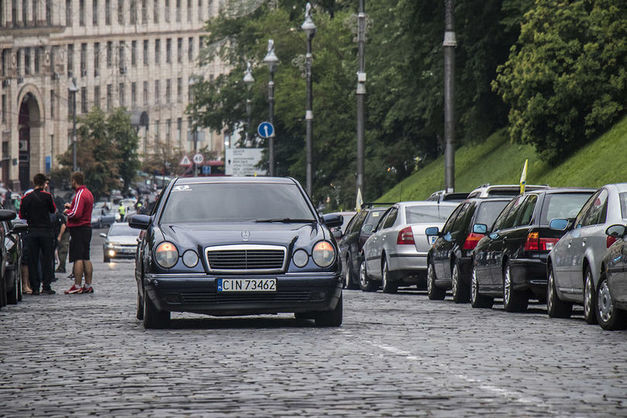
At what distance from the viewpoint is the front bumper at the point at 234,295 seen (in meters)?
15.8

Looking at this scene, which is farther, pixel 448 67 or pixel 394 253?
pixel 448 67

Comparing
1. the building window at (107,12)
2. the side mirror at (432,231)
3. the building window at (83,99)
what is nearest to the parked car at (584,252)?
the side mirror at (432,231)

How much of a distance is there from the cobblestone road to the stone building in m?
92.2

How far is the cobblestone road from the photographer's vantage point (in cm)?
991

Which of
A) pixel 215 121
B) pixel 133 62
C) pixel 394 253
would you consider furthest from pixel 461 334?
pixel 133 62

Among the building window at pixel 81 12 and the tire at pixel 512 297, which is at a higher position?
the building window at pixel 81 12

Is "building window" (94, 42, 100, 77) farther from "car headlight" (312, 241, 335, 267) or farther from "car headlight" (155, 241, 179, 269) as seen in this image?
"car headlight" (312, 241, 335, 267)

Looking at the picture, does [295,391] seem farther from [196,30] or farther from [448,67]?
Result: [196,30]

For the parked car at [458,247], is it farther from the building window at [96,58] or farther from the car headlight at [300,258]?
the building window at [96,58]

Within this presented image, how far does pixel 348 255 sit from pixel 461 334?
53.2ft

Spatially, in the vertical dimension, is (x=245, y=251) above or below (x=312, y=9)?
below

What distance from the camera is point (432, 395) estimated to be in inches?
407

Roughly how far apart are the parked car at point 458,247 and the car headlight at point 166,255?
6.60 metres

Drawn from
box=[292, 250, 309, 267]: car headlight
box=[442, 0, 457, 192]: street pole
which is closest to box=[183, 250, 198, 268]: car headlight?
box=[292, 250, 309, 267]: car headlight
